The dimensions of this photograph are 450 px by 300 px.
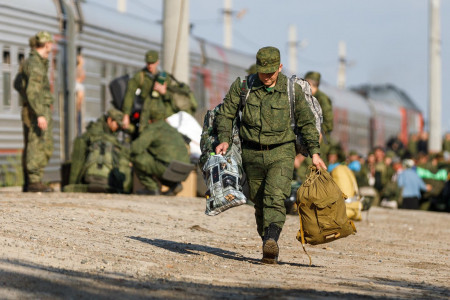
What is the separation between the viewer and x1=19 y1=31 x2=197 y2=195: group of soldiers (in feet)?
43.0

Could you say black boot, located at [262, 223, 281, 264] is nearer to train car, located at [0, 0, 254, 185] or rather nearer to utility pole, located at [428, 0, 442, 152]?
train car, located at [0, 0, 254, 185]

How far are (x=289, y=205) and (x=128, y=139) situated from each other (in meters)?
2.97

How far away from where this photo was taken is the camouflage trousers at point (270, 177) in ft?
27.1

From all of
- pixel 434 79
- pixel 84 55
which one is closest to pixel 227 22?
pixel 434 79

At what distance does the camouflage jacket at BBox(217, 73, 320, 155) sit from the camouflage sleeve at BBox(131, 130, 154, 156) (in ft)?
18.4

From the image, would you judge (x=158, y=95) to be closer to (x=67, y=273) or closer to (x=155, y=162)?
(x=155, y=162)

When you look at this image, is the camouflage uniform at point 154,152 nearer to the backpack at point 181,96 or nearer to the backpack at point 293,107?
the backpack at point 181,96

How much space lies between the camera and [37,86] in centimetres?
1304

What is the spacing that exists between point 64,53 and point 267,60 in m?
9.32

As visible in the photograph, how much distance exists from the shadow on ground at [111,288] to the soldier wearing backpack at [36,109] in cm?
618

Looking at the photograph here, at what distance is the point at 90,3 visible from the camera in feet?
60.1

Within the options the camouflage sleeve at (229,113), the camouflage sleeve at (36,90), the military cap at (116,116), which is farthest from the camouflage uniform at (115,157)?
the camouflage sleeve at (229,113)

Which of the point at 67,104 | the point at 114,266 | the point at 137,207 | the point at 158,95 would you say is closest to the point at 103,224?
the point at 137,207

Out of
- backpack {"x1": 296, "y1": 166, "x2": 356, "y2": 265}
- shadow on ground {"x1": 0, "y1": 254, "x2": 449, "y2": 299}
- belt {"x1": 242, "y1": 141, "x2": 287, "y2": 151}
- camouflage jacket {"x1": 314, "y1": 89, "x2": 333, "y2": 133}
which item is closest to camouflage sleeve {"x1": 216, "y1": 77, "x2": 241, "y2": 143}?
belt {"x1": 242, "y1": 141, "x2": 287, "y2": 151}
